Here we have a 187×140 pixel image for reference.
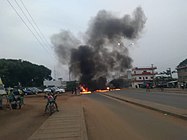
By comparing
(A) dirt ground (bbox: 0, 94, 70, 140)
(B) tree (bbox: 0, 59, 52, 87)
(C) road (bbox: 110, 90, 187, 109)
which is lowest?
(A) dirt ground (bbox: 0, 94, 70, 140)

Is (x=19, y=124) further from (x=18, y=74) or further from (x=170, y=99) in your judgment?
(x=18, y=74)

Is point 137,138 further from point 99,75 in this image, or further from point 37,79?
point 37,79

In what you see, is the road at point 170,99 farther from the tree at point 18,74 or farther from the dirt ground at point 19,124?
the tree at point 18,74

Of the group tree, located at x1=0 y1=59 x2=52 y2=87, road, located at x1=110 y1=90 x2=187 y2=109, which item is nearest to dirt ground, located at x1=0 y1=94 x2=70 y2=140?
road, located at x1=110 y1=90 x2=187 y2=109

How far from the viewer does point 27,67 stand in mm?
104188

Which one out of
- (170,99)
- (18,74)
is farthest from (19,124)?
(18,74)

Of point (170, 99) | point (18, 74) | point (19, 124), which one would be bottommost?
point (19, 124)

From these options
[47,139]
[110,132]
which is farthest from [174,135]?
[47,139]

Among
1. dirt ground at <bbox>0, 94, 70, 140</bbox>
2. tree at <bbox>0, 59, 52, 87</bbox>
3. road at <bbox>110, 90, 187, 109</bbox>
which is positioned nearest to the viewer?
dirt ground at <bbox>0, 94, 70, 140</bbox>

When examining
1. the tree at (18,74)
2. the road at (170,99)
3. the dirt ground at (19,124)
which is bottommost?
the dirt ground at (19,124)

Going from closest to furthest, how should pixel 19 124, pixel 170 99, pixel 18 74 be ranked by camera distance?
pixel 19 124 → pixel 170 99 → pixel 18 74

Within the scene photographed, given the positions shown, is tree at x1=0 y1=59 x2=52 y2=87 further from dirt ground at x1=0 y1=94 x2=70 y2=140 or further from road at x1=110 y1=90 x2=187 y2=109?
dirt ground at x1=0 y1=94 x2=70 y2=140

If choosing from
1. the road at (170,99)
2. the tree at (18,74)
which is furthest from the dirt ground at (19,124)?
the tree at (18,74)

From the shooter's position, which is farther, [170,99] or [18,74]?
[18,74]
